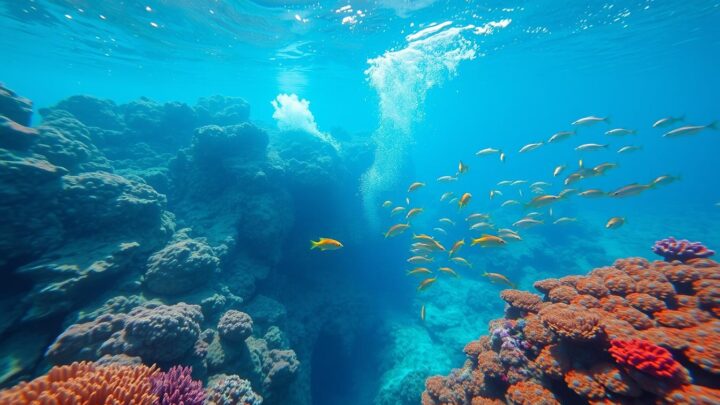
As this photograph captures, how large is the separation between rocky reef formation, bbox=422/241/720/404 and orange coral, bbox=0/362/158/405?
4844 millimetres

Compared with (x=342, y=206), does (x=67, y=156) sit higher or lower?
lower

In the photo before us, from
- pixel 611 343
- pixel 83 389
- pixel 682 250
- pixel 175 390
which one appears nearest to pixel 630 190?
pixel 682 250

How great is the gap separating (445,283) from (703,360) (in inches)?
634

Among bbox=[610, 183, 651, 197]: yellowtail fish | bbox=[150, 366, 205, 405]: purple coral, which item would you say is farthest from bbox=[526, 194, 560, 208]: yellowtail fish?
bbox=[150, 366, 205, 405]: purple coral

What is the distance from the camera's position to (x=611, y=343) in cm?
364

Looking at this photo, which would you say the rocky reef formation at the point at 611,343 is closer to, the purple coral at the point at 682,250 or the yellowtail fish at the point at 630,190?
the purple coral at the point at 682,250

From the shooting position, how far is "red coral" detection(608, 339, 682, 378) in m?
3.12

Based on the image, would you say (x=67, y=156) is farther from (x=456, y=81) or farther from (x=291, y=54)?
(x=456, y=81)

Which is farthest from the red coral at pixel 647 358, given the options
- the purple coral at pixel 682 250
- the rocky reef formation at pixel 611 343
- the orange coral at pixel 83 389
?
the orange coral at pixel 83 389

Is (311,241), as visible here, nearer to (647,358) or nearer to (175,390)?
(175,390)

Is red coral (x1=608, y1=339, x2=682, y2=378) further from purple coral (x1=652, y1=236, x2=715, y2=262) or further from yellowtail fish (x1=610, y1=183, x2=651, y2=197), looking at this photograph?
yellowtail fish (x1=610, y1=183, x2=651, y2=197)

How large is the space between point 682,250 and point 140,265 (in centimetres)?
1120

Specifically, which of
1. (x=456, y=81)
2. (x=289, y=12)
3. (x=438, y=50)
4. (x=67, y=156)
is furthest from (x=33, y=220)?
(x=456, y=81)

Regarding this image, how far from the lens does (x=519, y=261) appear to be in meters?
20.1
